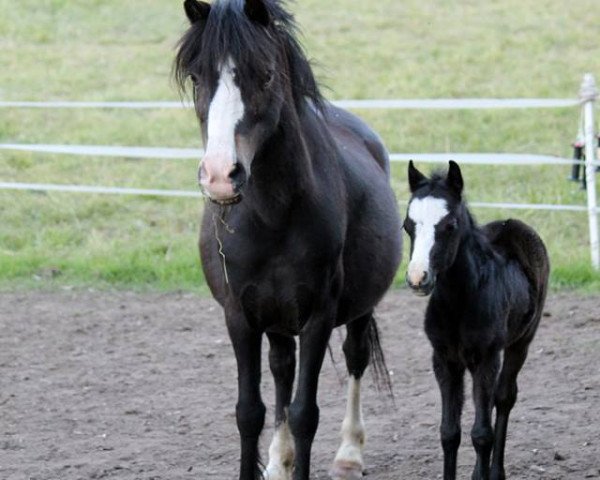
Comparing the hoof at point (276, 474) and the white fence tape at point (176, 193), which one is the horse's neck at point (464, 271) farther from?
the white fence tape at point (176, 193)

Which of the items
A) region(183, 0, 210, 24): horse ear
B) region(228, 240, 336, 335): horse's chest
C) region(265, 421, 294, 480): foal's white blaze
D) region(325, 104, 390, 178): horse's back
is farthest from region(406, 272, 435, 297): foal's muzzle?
region(325, 104, 390, 178): horse's back

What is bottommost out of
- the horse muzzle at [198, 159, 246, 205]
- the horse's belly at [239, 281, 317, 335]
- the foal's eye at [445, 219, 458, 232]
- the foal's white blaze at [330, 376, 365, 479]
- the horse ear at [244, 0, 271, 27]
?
the foal's white blaze at [330, 376, 365, 479]

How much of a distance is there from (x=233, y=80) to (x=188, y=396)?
2.97m

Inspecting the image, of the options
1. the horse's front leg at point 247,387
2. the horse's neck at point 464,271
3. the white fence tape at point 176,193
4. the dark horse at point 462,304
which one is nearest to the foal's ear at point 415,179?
the dark horse at point 462,304

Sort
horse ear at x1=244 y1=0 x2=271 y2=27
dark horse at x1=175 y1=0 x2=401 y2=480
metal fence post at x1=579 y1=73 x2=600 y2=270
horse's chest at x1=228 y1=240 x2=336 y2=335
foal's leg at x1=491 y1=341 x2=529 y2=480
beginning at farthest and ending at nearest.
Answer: metal fence post at x1=579 y1=73 x2=600 y2=270 < foal's leg at x1=491 y1=341 x2=529 y2=480 < horse's chest at x1=228 y1=240 x2=336 y2=335 < horse ear at x1=244 y1=0 x2=271 y2=27 < dark horse at x1=175 y1=0 x2=401 y2=480

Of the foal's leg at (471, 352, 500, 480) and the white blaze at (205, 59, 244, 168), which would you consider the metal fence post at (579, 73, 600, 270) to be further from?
the white blaze at (205, 59, 244, 168)

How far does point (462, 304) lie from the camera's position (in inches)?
201

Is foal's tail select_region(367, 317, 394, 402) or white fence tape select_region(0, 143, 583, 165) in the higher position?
white fence tape select_region(0, 143, 583, 165)

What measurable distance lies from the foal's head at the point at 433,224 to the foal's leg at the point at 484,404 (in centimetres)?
43

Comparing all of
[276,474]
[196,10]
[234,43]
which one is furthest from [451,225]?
[276,474]

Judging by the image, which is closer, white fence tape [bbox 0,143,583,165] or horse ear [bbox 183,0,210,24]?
horse ear [bbox 183,0,210,24]

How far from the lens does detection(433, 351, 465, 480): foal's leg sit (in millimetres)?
5094

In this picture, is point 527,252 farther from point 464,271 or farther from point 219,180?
point 219,180

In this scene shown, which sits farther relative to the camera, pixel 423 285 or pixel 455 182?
pixel 455 182
